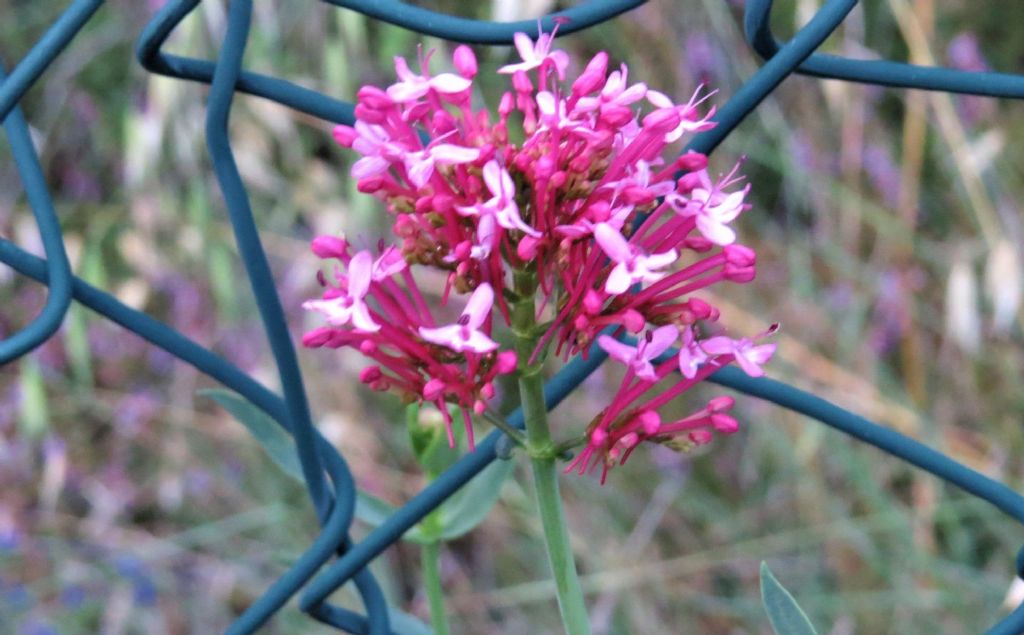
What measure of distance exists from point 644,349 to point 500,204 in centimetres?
9

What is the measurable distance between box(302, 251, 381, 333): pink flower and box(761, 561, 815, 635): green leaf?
0.70 ft

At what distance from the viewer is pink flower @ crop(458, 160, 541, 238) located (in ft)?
1.55

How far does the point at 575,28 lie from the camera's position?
1.91 ft

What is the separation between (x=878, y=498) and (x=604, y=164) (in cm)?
124

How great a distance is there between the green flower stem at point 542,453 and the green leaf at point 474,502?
0.15 metres

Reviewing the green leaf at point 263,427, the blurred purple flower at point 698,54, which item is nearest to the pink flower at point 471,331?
the green leaf at point 263,427

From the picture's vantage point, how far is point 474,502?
2.38 ft

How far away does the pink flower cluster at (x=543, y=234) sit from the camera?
0.49m

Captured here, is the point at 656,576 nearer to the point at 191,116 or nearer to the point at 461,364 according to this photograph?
the point at 191,116

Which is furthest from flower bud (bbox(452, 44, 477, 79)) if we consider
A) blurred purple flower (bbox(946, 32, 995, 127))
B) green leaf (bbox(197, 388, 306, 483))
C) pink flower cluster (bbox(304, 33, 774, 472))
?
blurred purple flower (bbox(946, 32, 995, 127))

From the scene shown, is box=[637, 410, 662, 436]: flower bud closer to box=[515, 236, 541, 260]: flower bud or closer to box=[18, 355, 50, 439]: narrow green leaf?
box=[515, 236, 541, 260]: flower bud


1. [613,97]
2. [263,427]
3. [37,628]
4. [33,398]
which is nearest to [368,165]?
[613,97]

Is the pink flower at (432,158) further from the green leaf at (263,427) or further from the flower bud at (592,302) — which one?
the green leaf at (263,427)

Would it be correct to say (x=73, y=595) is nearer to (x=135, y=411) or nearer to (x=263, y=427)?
(x=135, y=411)
